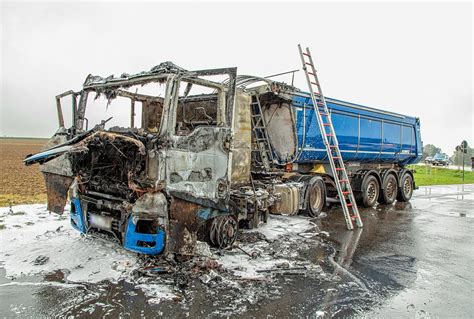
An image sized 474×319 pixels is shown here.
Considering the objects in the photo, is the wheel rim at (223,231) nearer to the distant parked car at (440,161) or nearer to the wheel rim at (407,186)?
the wheel rim at (407,186)

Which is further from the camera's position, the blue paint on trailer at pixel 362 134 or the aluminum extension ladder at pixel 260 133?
the blue paint on trailer at pixel 362 134

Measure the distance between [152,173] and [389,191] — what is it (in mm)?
9833

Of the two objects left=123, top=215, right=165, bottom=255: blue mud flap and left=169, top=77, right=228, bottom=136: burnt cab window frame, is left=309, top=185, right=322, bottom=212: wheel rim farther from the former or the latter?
left=123, top=215, right=165, bottom=255: blue mud flap

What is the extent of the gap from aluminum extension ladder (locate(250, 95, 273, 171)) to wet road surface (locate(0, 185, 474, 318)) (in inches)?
73.7

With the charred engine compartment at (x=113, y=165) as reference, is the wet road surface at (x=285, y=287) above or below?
below

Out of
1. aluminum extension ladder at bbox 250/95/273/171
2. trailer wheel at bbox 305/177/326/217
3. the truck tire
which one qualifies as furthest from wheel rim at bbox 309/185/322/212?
the truck tire

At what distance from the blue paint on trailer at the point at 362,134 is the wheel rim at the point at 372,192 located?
2.52ft

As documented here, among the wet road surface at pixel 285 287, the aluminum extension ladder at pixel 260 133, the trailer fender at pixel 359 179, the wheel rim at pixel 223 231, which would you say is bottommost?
the wet road surface at pixel 285 287

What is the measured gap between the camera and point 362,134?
983 cm

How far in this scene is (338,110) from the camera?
8.95 metres

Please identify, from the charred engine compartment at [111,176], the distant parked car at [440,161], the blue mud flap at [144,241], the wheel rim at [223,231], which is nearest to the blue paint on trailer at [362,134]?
the wheel rim at [223,231]

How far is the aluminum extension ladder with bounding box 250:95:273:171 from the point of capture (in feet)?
23.8

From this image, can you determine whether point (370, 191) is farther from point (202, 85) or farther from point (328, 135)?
point (202, 85)

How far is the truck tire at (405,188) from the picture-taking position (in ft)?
39.3
